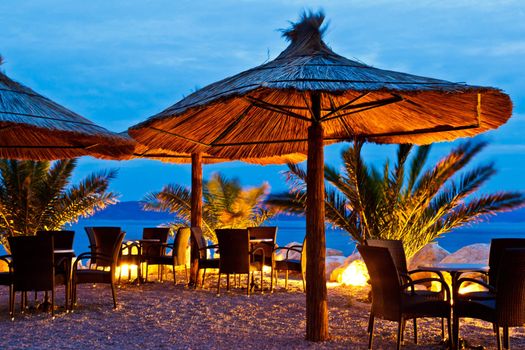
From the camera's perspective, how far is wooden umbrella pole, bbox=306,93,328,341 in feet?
18.1

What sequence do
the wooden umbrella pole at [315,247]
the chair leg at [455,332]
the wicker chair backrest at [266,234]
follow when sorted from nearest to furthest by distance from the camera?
the chair leg at [455,332], the wooden umbrella pole at [315,247], the wicker chair backrest at [266,234]

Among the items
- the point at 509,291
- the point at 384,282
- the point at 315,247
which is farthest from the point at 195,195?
the point at 509,291

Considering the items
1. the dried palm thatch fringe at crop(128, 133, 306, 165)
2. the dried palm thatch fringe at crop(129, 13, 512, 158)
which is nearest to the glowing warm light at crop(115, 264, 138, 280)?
the dried palm thatch fringe at crop(128, 133, 306, 165)

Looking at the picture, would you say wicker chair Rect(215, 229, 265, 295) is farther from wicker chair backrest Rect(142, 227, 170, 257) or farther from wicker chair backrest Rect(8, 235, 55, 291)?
wicker chair backrest Rect(8, 235, 55, 291)

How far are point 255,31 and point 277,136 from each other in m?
104

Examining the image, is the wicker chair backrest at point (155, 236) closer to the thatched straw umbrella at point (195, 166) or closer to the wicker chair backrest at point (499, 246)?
the thatched straw umbrella at point (195, 166)

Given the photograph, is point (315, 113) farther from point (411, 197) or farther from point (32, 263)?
point (411, 197)

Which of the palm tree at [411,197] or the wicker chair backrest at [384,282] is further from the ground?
the palm tree at [411,197]

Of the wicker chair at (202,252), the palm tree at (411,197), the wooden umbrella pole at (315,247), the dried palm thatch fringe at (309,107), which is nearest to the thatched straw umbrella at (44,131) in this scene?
the dried palm thatch fringe at (309,107)

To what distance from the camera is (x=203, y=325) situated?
6430mm

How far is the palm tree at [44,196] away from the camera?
40.9 feet

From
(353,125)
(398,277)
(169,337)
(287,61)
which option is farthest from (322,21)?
(169,337)

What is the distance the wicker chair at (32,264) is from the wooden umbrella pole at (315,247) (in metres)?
2.90

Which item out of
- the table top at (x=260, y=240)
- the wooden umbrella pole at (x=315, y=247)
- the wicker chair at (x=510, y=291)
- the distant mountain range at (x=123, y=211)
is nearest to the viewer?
the wicker chair at (x=510, y=291)
